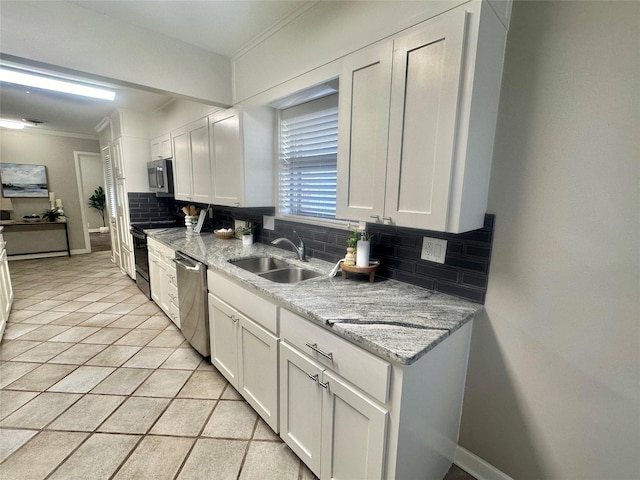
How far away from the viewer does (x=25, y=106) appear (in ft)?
12.5

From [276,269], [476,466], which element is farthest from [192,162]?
[476,466]

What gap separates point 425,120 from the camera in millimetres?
1171

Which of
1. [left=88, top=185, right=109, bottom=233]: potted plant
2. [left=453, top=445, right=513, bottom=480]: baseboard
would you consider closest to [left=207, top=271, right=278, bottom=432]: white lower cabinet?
[left=453, top=445, right=513, bottom=480]: baseboard

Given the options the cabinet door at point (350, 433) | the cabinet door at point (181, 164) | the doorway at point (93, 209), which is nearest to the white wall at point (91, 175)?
the doorway at point (93, 209)

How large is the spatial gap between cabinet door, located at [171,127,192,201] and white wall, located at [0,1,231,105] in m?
0.96

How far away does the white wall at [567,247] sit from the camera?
1.01 m

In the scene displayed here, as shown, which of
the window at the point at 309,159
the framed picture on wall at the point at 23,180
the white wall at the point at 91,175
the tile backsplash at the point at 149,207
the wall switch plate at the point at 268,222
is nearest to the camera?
the window at the point at 309,159

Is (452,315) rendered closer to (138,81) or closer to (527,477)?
(527,477)

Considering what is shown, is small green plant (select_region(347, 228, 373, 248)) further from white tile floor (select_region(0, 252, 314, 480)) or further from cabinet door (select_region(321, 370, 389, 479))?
white tile floor (select_region(0, 252, 314, 480))

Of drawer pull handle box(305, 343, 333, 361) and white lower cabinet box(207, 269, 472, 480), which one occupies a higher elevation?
drawer pull handle box(305, 343, 333, 361)

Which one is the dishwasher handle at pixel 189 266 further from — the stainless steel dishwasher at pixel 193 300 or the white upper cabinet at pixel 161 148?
the white upper cabinet at pixel 161 148

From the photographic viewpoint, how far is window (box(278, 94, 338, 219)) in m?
2.12

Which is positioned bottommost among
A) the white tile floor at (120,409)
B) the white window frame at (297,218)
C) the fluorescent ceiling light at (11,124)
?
the white tile floor at (120,409)

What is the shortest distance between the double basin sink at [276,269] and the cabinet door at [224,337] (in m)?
0.32
